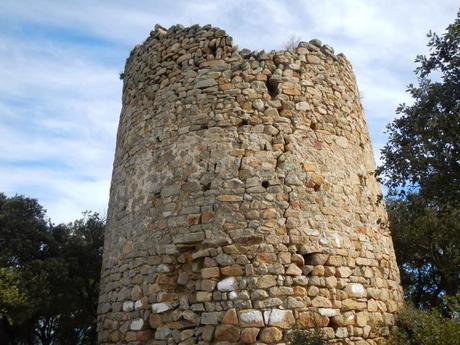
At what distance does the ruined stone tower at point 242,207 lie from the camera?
6.07 metres

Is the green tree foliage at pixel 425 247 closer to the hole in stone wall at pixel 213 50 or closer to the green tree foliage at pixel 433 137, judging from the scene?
→ the green tree foliage at pixel 433 137

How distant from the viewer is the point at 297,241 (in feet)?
20.8

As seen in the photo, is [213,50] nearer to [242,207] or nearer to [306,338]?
[242,207]

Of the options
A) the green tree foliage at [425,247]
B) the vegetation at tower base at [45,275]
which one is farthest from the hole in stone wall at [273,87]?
the vegetation at tower base at [45,275]

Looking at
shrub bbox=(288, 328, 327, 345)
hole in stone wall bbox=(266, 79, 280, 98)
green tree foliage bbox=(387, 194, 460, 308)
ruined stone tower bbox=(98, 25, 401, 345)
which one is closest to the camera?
shrub bbox=(288, 328, 327, 345)

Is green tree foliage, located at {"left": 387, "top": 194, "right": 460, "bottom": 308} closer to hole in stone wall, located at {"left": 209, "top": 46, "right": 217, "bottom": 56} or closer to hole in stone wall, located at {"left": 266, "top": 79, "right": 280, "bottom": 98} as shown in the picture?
hole in stone wall, located at {"left": 266, "top": 79, "right": 280, "bottom": 98}

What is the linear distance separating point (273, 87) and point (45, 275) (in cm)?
790

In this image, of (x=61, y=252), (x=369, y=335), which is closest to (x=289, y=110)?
(x=369, y=335)

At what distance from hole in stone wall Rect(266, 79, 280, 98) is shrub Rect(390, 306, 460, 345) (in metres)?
3.85

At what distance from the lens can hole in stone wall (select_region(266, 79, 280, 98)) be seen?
23.9ft

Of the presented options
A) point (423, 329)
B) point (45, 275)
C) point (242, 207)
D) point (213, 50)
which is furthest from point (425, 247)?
point (45, 275)

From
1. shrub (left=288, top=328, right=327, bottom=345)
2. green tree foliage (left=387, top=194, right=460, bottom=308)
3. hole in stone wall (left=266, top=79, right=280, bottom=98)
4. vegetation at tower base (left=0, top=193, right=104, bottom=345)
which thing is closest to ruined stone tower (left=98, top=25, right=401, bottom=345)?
hole in stone wall (left=266, top=79, right=280, bottom=98)

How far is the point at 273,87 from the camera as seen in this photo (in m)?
7.35

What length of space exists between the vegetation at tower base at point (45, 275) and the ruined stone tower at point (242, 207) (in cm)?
464
